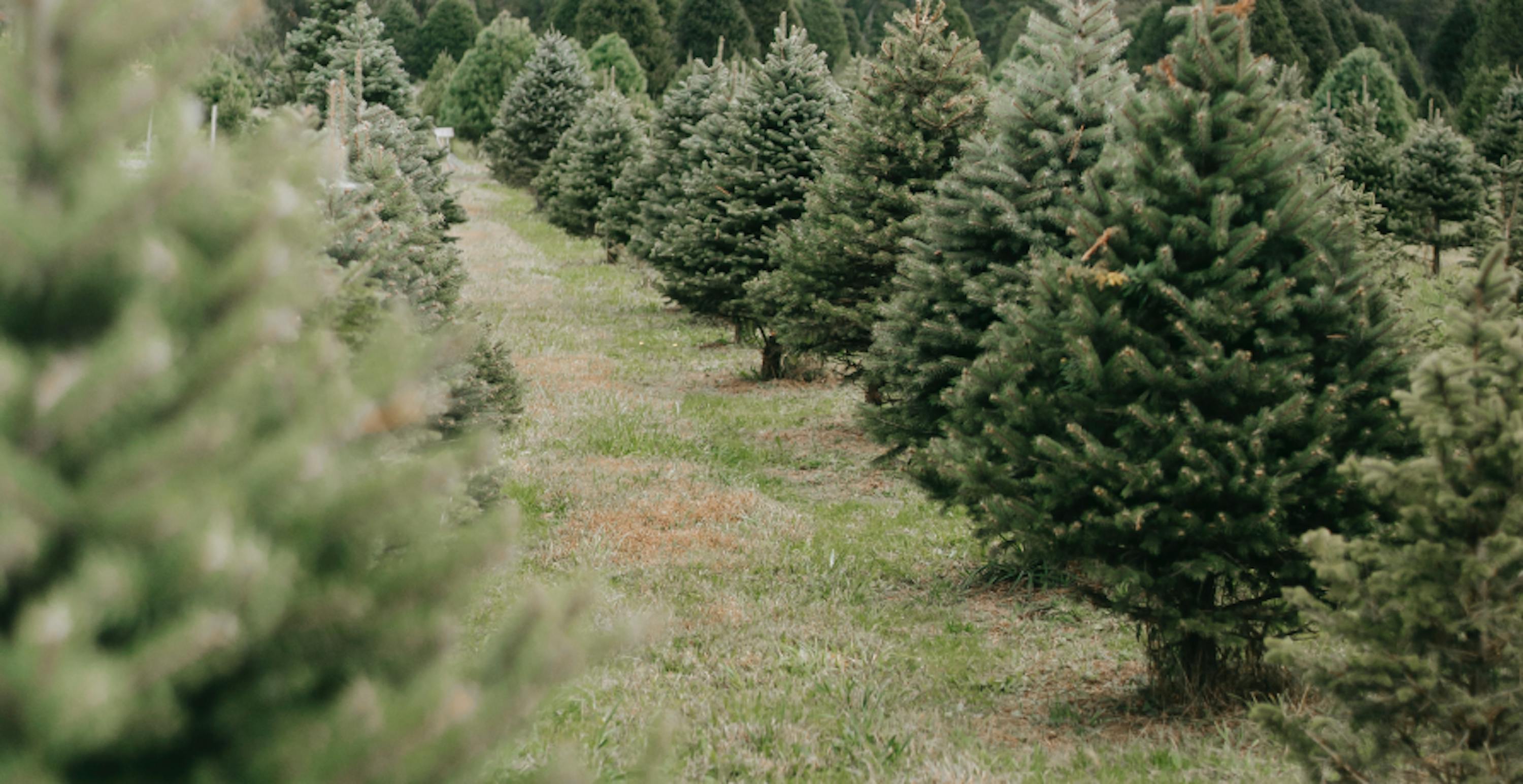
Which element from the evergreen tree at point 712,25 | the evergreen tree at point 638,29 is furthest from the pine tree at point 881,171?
the evergreen tree at point 638,29

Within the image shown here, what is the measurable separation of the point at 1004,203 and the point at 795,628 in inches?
135

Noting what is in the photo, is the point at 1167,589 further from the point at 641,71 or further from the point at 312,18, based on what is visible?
the point at 641,71

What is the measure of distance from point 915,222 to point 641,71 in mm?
39518

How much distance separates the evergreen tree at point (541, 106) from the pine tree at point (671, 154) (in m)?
13.6

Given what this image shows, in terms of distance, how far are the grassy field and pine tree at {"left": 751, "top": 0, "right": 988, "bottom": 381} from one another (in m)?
1.44

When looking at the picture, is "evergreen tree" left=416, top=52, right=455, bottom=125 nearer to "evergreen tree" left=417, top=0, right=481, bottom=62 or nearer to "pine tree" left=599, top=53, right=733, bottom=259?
"evergreen tree" left=417, top=0, right=481, bottom=62

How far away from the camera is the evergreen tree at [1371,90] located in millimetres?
32781

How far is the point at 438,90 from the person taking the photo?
53.8m

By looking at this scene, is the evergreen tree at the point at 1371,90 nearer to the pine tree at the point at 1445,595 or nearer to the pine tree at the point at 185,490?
the pine tree at the point at 1445,595

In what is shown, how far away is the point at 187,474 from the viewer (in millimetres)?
1653

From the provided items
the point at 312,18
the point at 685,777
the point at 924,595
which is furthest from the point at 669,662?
the point at 312,18

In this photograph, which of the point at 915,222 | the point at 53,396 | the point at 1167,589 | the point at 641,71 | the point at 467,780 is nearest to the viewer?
the point at 53,396

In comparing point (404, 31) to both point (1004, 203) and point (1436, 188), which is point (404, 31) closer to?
point (1436, 188)

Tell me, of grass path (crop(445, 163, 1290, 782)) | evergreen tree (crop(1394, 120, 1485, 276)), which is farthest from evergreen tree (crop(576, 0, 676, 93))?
grass path (crop(445, 163, 1290, 782))
